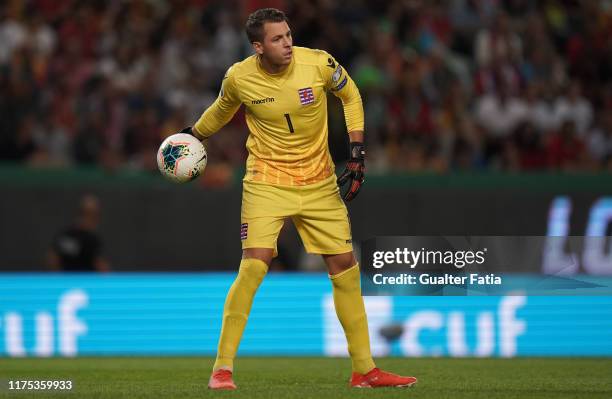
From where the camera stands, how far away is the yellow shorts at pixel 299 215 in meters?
7.99

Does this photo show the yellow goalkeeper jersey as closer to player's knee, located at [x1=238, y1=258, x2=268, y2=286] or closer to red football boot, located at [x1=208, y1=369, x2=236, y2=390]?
player's knee, located at [x1=238, y1=258, x2=268, y2=286]

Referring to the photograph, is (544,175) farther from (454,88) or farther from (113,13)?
(113,13)

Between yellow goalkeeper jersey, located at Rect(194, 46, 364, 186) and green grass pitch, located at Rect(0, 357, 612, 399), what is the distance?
4.44 ft

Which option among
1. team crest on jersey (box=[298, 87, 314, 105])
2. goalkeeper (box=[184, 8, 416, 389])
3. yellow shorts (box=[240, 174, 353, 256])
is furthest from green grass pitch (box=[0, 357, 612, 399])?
team crest on jersey (box=[298, 87, 314, 105])

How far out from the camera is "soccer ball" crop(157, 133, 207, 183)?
27.5 ft

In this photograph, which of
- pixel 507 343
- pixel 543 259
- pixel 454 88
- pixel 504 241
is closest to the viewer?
pixel 504 241

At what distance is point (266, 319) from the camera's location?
13055 mm

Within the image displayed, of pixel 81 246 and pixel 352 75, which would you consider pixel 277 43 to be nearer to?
pixel 81 246

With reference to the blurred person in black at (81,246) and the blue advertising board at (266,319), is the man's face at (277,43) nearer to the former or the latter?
the blue advertising board at (266,319)

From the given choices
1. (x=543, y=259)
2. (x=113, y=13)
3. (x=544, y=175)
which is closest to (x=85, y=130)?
(x=113, y=13)

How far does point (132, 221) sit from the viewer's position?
49.9ft

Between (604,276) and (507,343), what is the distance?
10.2 ft

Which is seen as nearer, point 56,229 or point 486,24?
point 56,229

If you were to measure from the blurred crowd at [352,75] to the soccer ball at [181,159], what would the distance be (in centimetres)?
668
